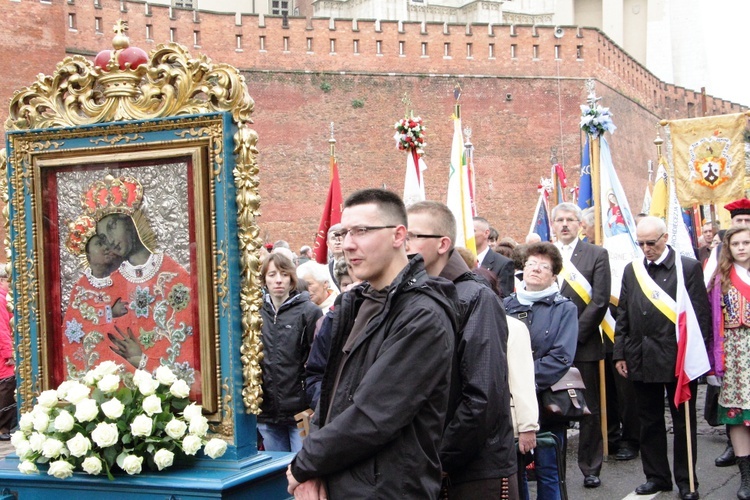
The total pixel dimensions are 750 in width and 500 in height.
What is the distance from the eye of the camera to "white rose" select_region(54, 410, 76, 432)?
4348mm

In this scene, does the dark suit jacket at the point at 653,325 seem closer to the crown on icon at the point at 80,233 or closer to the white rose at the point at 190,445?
the white rose at the point at 190,445

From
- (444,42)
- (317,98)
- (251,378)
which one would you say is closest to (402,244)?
(251,378)

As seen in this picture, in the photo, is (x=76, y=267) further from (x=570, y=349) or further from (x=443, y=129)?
(x=443, y=129)

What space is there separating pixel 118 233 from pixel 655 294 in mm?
4487

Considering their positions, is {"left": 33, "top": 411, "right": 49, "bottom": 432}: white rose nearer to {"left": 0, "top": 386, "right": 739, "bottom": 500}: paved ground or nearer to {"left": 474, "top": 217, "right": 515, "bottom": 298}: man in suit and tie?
{"left": 0, "top": 386, "right": 739, "bottom": 500}: paved ground

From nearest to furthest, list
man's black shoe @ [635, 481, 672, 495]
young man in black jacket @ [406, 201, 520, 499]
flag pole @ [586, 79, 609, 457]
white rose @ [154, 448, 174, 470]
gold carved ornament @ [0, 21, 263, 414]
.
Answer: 1. young man in black jacket @ [406, 201, 520, 499]
2. white rose @ [154, 448, 174, 470]
3. gold carved ornament @ [0, 21, 263, 414]
4. man's black shoe @ [635, 481, 672, 495]
5. flag pole @ [586, 79, 609, 457]

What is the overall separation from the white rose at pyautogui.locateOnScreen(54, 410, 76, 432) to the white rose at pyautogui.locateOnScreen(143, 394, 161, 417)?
35 centimetres

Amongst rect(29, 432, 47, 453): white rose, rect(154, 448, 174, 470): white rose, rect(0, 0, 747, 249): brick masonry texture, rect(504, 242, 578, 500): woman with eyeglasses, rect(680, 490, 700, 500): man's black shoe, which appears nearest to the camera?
rect(154, 448, 174, 470): white rose

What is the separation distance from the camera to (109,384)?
4418 mm

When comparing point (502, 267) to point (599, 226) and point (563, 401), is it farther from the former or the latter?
point (563, 401)

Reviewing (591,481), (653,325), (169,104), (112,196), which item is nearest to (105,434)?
(112,196)

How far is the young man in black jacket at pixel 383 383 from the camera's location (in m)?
3.34

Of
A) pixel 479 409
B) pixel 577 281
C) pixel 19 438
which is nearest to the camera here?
pixel 479 409

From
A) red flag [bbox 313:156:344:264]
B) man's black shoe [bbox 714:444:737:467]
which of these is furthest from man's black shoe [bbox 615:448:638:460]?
red flag [bbox 313:156:344:264]
